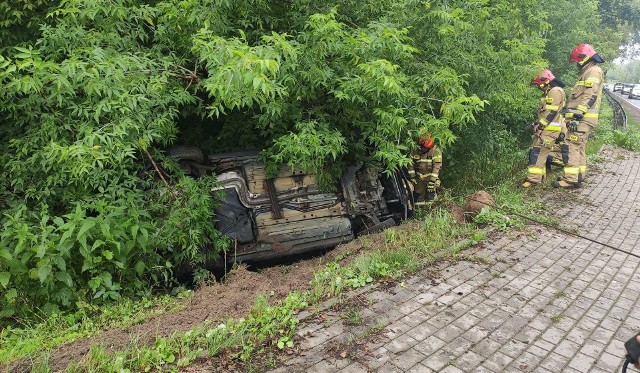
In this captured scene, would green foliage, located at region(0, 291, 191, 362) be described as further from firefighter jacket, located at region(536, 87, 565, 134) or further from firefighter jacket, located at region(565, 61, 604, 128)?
firefighter jacket, located at region(565, 61, 604, 128)

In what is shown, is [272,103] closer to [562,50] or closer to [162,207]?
[162,207]

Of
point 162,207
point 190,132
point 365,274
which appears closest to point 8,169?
point 162,207

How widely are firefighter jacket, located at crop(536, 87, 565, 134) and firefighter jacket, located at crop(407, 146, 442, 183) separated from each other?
206 centimetres

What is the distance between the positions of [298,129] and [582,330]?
11.4ft

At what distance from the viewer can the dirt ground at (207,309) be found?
9.75 feet

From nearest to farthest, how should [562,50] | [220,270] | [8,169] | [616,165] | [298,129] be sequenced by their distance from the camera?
1. [8,169]
2. [298,129]
3. [220,270]
4. [616,165]
5. [562,50]

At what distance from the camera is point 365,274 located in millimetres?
4102

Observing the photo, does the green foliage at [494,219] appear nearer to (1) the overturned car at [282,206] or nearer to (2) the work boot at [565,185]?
(1) the overturned car at [282,206]

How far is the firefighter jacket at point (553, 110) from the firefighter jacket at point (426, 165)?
206 cm

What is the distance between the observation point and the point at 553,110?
7.68 m

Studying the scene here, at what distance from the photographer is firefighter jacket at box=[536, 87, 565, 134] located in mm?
7645

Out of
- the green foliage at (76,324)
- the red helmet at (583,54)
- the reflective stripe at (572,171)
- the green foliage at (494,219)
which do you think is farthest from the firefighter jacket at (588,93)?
the green foliage at (76,324)

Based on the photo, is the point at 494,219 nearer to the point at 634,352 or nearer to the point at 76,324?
the point at 634,352

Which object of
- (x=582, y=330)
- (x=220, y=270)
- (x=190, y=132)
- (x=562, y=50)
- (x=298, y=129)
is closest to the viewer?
(x=582, y=330)
